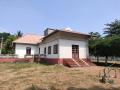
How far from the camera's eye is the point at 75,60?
22.1 metres

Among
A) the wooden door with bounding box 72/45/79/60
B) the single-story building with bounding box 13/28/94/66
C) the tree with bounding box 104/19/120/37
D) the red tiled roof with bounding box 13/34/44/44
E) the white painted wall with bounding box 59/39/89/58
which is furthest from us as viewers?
the tree with bounding box 104/19/120/37

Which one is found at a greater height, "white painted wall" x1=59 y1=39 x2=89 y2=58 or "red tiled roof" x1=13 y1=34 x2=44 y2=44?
"red tiled roof" x1=13 y1=34 x2=44 y2=44

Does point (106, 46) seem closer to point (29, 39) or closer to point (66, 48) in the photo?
point (66, 48)

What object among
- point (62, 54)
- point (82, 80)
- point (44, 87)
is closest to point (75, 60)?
point (62, 54)

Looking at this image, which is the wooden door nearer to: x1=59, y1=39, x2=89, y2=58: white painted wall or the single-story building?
the single-story building

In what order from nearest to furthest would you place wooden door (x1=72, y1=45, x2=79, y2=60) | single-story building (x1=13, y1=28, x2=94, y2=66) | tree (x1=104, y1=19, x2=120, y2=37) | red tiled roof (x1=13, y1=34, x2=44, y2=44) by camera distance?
1. single-story building (x1=13, y1=28, x2=94, y2=66)
2. wooden door (x1=72, y1=45, x2=79, y2=60)
3. red tiled roof (x1=13, y1=34, x2=44, y2=44)
4. tree (x1=104, y1=19, x2=120, y2=37)

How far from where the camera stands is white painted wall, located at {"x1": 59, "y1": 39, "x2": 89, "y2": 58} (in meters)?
22.0

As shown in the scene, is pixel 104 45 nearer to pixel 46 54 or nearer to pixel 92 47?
pixel 92 47

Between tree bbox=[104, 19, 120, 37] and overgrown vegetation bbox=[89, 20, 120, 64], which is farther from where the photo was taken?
tree bbox=[104, 19, 120, 37]

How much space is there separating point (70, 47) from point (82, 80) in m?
11.6

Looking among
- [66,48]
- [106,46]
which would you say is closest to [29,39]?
[66,48]

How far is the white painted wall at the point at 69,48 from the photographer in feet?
72.1

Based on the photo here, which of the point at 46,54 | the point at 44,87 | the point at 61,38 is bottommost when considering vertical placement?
the point at 44,87

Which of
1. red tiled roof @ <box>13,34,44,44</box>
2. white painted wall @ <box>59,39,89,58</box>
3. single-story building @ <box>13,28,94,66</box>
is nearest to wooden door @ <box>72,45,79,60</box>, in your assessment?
single-story building @ <box>13,28,94,66</box>
